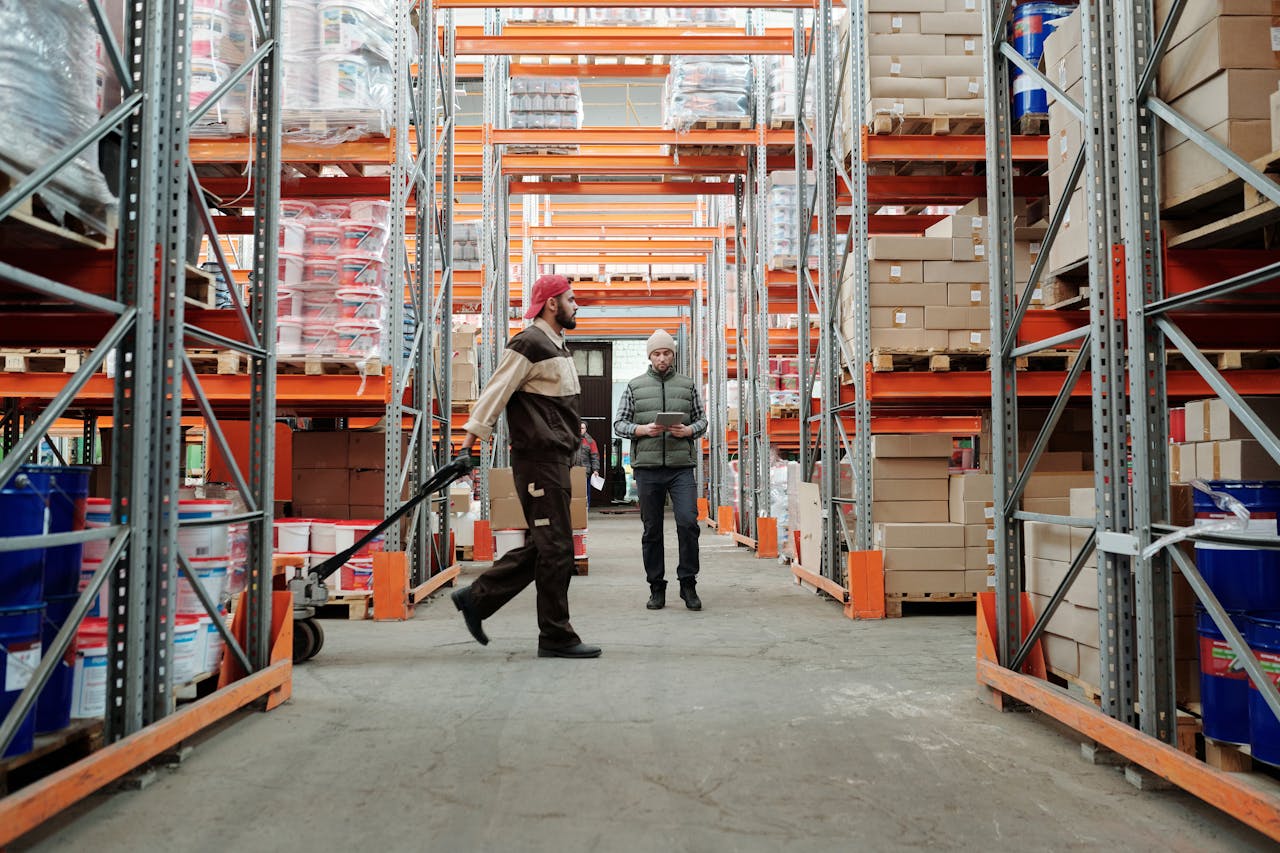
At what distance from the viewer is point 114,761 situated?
2.88m

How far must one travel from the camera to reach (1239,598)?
302cm

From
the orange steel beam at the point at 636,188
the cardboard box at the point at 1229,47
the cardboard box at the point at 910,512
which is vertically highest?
the orange steel beam at the point at 636,188

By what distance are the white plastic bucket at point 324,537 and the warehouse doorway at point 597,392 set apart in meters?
17.0

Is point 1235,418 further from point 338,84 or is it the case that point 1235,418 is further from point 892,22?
point 338,84

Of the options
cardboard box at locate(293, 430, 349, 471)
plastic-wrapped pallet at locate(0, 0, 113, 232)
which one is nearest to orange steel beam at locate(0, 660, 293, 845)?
plastic-wrapped pallet at locate(0, 0, 113, 232)

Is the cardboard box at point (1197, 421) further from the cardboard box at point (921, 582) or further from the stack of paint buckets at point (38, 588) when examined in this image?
the stack of paint buckets at point (38, 588)

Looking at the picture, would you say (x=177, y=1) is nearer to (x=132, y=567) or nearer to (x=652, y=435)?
(x=132, y=567)

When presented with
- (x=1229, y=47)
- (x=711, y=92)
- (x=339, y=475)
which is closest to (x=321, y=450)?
(x=339, y=475)

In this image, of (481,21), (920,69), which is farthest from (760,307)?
(481,21)

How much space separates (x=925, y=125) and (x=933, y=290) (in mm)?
1214

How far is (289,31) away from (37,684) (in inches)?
193

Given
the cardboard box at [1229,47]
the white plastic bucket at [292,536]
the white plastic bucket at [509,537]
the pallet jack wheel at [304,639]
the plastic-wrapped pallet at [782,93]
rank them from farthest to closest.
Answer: the plastic-wrapped pallet at [782,93], the white plastic bucket at [509,537], the white plastic bucket at [292,536], the pallet jack wheel at [304,639], the cardboard box at [1229,47]

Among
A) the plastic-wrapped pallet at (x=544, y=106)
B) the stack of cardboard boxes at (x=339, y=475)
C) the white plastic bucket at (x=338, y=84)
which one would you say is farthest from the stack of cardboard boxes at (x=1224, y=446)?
the plastic-wrapped pallet at (x=544, y=106)

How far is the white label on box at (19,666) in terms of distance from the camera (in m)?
2.79
